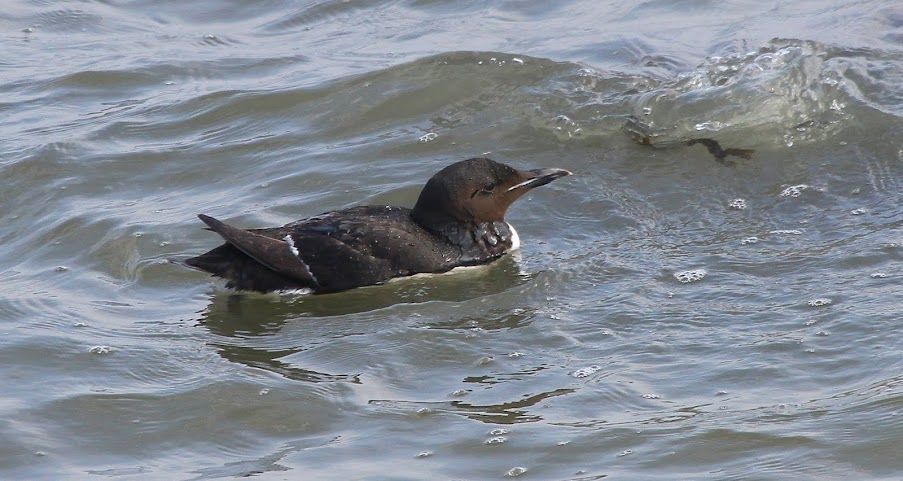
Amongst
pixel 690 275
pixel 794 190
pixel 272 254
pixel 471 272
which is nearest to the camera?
pixel 690 275

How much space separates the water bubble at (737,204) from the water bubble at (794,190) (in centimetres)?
25

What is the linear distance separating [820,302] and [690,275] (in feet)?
A: 2.66

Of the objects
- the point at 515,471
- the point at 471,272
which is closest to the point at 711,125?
the point at 471,272

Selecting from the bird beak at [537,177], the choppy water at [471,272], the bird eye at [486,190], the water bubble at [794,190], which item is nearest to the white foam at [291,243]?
the choppy water at [471,272]

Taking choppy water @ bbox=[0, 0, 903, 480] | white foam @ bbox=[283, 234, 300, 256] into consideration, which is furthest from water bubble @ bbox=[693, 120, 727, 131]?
white foam @ bbox=[283, 234, 300, 256]

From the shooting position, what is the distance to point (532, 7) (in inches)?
500

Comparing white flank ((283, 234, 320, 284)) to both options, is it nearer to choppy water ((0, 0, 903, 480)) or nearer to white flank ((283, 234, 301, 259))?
white flank ((283, 234, 301, 259))

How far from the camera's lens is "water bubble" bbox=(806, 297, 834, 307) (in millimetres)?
6613

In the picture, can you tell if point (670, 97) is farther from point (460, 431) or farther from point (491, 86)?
point (460, 431)

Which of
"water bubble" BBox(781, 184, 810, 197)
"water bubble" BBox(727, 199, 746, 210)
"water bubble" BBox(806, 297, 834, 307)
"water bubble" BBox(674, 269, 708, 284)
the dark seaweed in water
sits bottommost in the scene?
"water bubble" BBox(674, 269, 708, 284)

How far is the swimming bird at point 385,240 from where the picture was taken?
7555mm

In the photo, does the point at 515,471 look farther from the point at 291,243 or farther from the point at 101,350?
the point at 291,243

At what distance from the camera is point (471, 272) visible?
7.90 meters

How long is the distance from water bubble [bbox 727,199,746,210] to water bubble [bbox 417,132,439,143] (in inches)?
91.4
